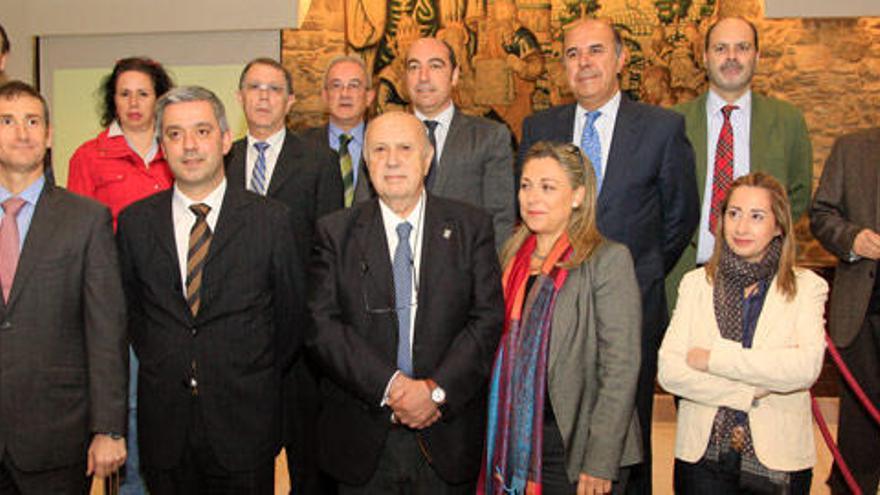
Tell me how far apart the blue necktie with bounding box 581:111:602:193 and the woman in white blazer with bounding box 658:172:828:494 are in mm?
634

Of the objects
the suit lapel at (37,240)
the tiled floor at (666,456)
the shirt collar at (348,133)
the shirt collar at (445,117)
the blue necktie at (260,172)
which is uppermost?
the shirt collar at (445,117)

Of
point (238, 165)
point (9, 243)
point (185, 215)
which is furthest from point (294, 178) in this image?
point (9, 243)

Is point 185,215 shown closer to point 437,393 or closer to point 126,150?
point 126,150

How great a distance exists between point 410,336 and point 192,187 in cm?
88

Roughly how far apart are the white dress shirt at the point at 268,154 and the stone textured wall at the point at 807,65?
2654 millimetres

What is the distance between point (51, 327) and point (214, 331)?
0.47 meters

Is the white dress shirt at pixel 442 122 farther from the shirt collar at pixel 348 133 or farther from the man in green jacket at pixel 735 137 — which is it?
the man in green jacket at pixel 735 137

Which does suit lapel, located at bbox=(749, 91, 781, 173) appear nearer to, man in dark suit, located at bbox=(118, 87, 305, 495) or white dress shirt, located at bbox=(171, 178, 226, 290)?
man in dark suit, located at bbox=(118, 87, 305, 495)

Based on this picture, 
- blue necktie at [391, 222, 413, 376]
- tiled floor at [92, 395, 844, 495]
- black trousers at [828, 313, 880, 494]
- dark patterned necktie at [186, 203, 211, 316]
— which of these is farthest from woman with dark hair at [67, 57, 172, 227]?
black trousers at [828, 313, 880, 494]

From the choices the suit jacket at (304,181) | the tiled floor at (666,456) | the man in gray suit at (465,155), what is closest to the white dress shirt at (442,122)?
the man in gray suit at (465,155)

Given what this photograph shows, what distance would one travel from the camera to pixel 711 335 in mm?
2697

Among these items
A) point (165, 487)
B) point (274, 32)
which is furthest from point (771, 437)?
point (274, 32)

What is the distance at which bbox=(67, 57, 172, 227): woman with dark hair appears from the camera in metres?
3.43

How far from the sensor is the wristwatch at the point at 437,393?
2451mm
